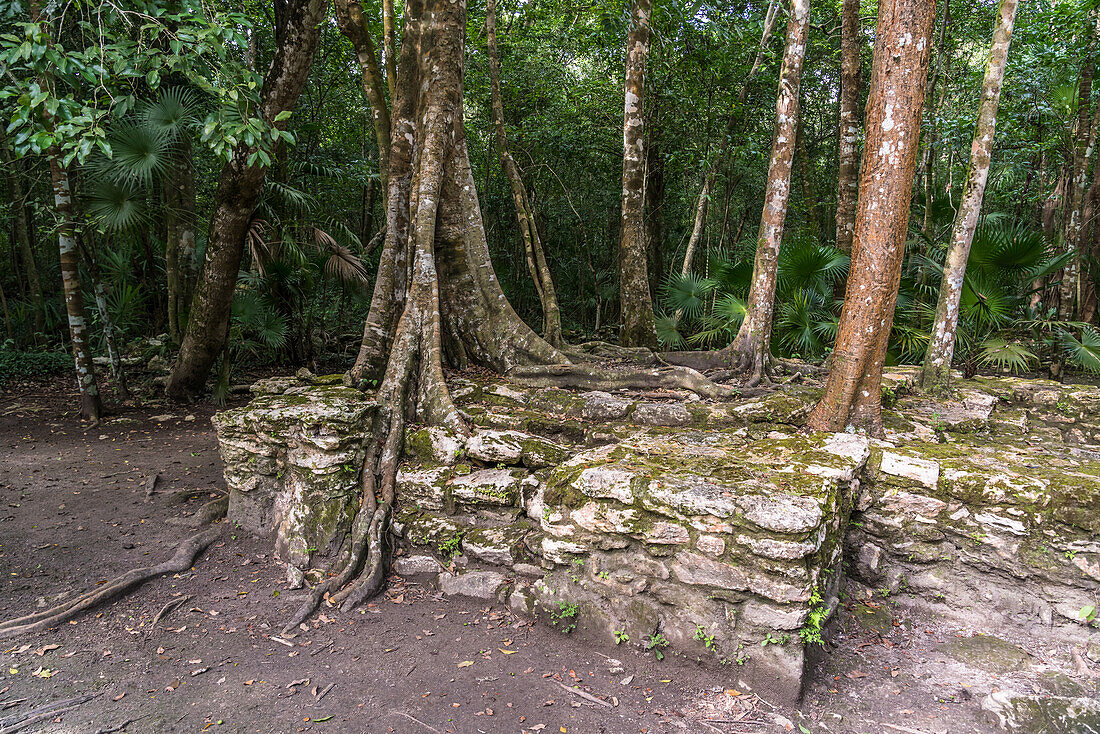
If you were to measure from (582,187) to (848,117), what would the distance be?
255 inches

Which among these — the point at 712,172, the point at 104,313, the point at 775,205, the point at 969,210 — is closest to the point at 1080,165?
the point at 712,172

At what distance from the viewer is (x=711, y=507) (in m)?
3.67

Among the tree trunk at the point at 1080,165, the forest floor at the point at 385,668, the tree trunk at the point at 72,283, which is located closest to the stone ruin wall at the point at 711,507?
the forest floor at the point at 385,668

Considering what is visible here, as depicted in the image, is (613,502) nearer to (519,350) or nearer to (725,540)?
(725,540)

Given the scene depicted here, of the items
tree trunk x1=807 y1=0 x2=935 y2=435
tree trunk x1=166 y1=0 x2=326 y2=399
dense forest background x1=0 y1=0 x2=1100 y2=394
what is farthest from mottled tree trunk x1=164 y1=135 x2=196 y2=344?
tree trunk x1=807 y1=0 x2=935 y2=435

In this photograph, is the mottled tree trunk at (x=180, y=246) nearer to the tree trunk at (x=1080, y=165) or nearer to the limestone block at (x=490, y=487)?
the limestone block at (x=490, y=487)

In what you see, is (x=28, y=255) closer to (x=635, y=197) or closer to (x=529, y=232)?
(x=529, y=232)

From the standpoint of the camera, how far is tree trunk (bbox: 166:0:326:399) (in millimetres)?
7227

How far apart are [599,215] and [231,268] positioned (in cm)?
883

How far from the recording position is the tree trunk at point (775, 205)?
5.85 m

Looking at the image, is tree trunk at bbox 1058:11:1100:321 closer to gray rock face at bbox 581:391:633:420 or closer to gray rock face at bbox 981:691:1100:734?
gray rock face at bbox 981:691:1100:734

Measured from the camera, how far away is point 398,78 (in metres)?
6.41

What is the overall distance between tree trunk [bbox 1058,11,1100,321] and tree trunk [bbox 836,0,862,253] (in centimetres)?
329

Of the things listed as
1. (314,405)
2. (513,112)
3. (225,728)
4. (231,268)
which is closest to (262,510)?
(314,405)
